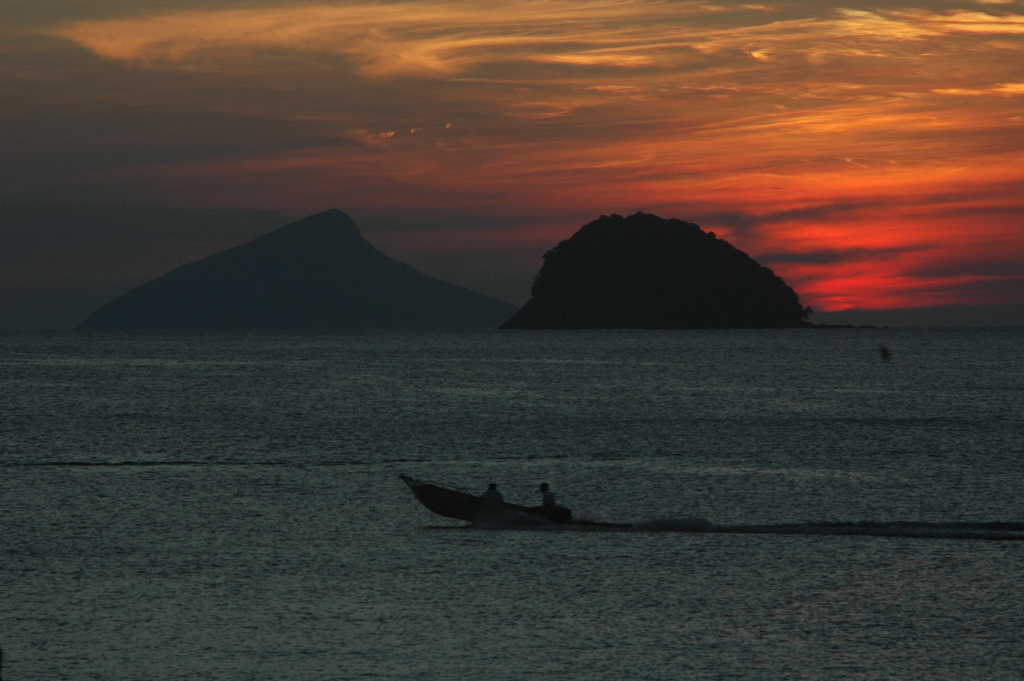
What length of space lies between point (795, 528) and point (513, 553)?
10.1m

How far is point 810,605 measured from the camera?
2375 cm

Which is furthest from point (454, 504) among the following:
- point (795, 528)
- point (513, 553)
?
point (795, 528)

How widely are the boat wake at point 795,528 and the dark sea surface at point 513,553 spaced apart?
0.16 meters

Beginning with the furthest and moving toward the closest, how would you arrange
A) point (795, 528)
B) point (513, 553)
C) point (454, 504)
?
point (454, 504) < point (795, 528) < point (513, 553)

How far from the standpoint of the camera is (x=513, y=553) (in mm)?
30172

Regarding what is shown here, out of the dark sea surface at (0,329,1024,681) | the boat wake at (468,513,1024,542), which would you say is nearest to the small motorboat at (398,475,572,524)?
the boat wake at (468,513,1024,542)

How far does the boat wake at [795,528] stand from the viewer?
107 feet

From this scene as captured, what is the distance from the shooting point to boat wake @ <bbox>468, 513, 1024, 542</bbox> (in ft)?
107

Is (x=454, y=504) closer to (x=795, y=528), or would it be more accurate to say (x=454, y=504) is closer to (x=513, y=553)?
(x=513, y=553)

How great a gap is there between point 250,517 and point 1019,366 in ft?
544

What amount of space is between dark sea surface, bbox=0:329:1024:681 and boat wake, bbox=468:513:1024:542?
16 centimetres

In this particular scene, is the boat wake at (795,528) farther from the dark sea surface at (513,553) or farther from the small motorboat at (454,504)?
the small motorboat at (454,504)

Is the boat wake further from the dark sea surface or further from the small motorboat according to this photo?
the small motorboat

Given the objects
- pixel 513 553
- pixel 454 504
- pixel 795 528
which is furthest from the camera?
pixel 454 504
